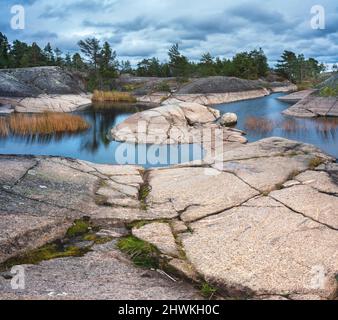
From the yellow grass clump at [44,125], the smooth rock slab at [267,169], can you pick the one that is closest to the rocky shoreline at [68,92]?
A: the yellow grass clump at [44,125]

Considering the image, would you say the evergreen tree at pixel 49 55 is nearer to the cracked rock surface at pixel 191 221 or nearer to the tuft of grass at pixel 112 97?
the tuft of grass at pixel 112 97

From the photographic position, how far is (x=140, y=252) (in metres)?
7.22

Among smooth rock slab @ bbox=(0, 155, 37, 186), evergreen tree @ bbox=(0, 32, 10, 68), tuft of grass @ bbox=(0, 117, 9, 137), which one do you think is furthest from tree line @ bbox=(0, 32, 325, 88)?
smooth rock slab @ bbox=(0, 155, 37, 186)

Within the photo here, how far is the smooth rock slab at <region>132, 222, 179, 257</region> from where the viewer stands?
7.32 metres

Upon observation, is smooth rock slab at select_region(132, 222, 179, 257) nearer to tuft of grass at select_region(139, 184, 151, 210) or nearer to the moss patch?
the moss patch

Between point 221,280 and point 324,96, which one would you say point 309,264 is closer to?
point 221,280

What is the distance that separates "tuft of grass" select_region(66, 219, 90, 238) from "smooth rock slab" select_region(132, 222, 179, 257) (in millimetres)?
1037

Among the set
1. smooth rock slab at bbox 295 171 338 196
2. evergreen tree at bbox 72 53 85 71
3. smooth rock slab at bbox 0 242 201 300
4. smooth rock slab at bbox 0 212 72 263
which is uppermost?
evergreen tree at bbox 72 53 85 71

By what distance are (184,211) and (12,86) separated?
3869cm

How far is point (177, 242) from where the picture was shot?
762cm

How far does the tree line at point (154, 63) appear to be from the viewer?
195ft

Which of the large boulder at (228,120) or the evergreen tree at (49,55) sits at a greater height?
the evergreen tree at (49,55)

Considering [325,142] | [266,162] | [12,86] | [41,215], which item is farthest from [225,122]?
[12,86]

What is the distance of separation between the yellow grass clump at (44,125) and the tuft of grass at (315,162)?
58.5ft
